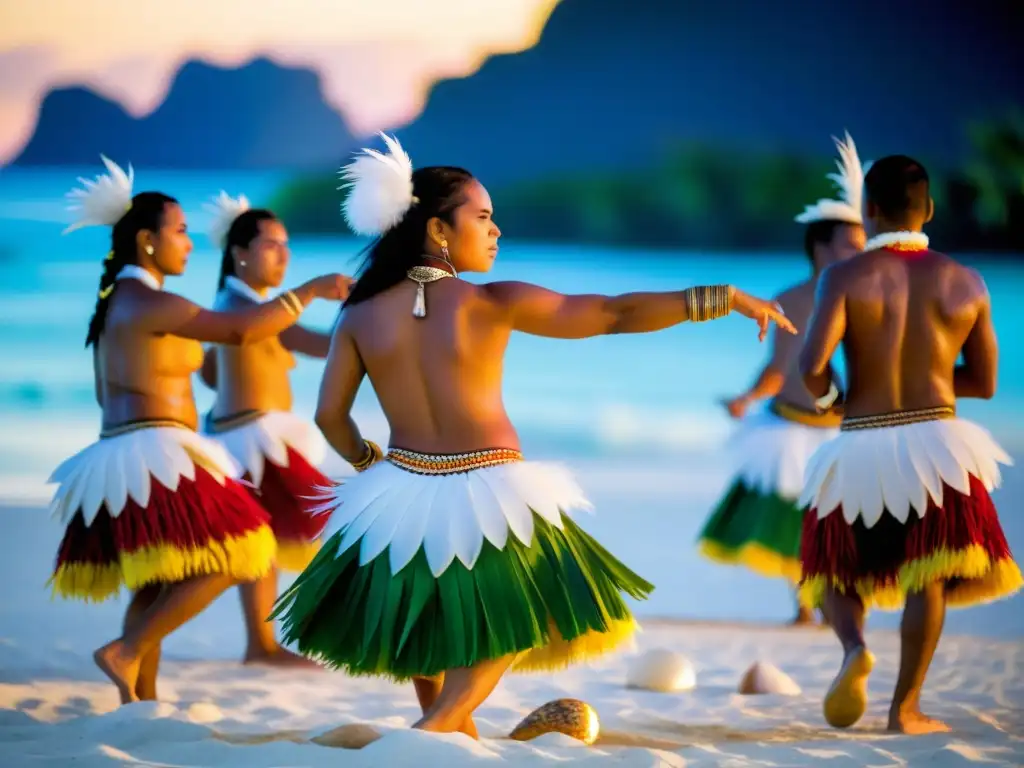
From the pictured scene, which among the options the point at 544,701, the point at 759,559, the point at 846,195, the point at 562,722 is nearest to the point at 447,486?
the point at 562,722

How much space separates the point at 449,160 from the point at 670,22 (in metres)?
1.81

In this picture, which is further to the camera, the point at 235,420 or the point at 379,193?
the point at 235,420

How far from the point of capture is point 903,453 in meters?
3.32

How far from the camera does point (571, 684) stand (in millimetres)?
4266

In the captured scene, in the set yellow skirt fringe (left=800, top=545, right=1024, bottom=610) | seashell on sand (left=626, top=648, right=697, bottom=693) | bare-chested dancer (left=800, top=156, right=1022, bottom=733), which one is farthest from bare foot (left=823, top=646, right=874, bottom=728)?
seashell on sand (left=626, top=648, right=697, bottom=693)

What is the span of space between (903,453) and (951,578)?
297 millimetres

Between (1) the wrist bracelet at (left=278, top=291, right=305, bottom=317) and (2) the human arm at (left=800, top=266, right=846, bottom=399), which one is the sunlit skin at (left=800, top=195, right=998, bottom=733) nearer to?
(2) the human arm at (left=800, top=266, right=846, bottom=399)

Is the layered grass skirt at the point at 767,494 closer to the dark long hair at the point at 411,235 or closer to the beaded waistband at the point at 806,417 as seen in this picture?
the beaded waistband at the point at 806,417

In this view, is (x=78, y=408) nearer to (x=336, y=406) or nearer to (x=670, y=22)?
(x=670, y=22)

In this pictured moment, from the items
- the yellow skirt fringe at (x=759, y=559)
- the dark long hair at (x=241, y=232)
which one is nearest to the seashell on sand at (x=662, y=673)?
the yellow skirt fringe at (x=759, y=559)

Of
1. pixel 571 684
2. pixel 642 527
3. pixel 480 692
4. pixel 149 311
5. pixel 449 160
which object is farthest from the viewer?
pixel 449 160

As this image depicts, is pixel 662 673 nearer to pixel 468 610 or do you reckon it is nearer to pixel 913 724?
pixel 913 724

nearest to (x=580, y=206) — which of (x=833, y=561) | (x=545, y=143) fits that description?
(x=545, y=143)

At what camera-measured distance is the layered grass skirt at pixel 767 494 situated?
15.7ft
